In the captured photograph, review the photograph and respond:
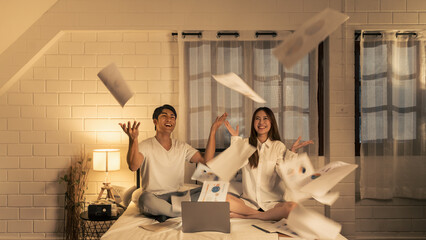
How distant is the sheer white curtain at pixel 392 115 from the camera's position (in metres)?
3.99

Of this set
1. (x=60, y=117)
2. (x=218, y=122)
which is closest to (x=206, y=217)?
(x=218, y=122)

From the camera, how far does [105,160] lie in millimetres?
3688

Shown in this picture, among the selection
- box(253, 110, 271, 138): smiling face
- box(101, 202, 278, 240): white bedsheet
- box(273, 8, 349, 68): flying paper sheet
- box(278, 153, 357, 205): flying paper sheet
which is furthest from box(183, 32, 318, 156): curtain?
box(273, 8, 349, 68): flying paper sheet

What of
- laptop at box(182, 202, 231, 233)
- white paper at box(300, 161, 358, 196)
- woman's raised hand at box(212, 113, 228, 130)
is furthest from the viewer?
woman's raised hand at box(212, 113, 228, 130)

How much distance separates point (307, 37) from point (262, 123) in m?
1.78

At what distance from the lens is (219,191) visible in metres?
2.78

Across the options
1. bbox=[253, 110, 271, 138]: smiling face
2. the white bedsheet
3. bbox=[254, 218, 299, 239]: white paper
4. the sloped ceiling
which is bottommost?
the white bedsheet

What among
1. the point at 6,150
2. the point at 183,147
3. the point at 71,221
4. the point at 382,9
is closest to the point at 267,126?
the point at 183,147

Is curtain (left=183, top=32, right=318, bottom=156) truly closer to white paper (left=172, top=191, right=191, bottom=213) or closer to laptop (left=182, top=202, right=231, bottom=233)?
white paper (left=172, top=191, right=191, bottom=213)

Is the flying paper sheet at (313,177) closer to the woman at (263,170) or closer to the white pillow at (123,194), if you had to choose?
the woman at (263,170)

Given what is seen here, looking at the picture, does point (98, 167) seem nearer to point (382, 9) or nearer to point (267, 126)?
point (267, 126)

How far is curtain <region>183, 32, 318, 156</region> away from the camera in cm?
399

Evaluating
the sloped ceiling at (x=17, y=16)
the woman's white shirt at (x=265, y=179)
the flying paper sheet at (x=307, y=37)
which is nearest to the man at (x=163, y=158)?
the woman's white shirt at (x=265, y=179)

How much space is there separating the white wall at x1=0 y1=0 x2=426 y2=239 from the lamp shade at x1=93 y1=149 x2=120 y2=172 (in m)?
0.35
